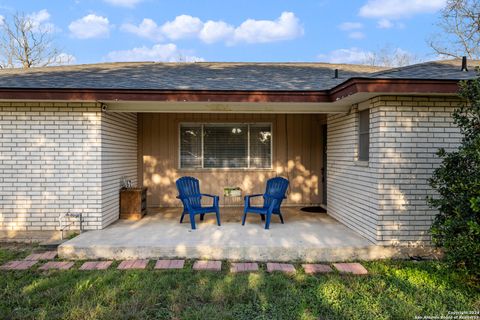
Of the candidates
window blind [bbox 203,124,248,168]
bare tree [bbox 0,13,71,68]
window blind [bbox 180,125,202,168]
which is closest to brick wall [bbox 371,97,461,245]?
window blind [bbox 203,124,248,168]

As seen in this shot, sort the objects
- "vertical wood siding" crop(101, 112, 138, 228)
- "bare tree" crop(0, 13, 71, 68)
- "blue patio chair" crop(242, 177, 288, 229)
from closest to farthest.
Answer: "blue patio chair" crop(242, 177, 288, 229) → "vertical wood siding" crop(101, 112, 138, 228) → "bare tree" crop(0, 13, 71, 68)

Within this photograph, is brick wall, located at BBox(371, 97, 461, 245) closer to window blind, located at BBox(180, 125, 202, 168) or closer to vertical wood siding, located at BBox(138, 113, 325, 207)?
vertical wood siding, located at BBox(138, 113, 325, 207)

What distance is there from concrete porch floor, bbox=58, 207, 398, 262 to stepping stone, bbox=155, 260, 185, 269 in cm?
17

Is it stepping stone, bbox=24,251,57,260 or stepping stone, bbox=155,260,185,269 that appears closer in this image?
stepping stone, bbox=155,260,185,269

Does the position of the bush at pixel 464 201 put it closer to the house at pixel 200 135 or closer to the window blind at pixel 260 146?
the house at pixel 200 135

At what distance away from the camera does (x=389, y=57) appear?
22.9 meters

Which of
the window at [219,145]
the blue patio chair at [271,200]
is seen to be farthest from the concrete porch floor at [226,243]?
the window at [219,145]

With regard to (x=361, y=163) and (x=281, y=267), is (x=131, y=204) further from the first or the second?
(x=361, y=163)

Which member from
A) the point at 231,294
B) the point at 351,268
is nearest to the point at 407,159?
the point at 351,268

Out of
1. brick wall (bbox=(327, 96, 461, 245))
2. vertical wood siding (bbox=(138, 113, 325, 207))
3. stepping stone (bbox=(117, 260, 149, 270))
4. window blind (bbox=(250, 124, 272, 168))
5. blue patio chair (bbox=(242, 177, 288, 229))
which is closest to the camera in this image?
stepping stone (bbox=(117, 260, 149, 270))

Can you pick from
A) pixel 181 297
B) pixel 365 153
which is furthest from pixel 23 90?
pixel 365 153

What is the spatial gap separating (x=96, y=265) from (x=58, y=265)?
46cm

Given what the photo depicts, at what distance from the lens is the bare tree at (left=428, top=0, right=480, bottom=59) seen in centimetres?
1180

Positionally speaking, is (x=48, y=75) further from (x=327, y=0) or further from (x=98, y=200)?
(x=327, y=0)
